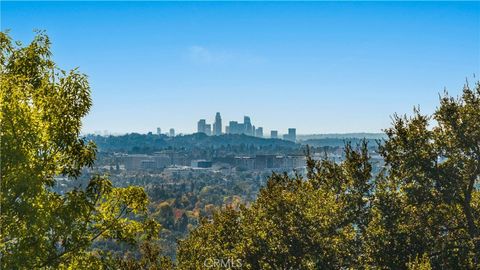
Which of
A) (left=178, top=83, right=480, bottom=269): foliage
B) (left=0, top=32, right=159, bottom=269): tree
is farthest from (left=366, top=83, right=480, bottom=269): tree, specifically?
(left=0, top=32, right=159, bottom=269): tree

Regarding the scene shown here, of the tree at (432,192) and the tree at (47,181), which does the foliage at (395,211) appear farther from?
the tree at (47,181)

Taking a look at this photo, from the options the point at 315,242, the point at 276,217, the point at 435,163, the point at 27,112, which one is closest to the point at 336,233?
the point at 315,242

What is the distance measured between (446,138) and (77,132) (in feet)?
54.4

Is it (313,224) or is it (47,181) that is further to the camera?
(313,224)

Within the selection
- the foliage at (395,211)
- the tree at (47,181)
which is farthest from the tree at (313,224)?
the tree at (47,181)

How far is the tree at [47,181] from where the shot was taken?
7.96 meters

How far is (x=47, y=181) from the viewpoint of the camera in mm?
9344

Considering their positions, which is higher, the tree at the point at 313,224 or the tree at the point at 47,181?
the tree at the point at 47,181

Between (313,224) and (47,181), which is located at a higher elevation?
(47,181)

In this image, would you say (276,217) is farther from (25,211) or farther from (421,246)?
(25,211)

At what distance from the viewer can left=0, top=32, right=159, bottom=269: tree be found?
26.1 feet

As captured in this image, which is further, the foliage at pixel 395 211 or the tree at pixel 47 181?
the foliage at pixel 395 211

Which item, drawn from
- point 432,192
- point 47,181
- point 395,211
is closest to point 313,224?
point 395,211

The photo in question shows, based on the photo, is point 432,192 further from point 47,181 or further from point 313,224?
point 47,181
